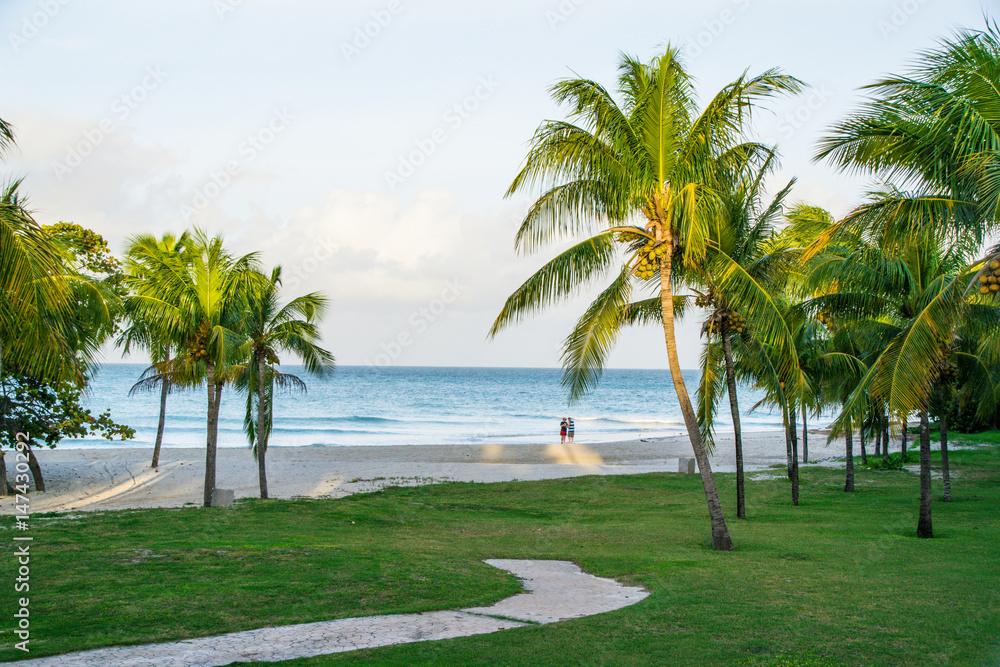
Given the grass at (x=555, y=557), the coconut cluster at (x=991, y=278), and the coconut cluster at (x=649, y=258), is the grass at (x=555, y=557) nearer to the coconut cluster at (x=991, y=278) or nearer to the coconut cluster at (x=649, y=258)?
the coconut cluster at (x=991, y=278)

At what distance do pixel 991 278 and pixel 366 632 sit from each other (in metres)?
6.86

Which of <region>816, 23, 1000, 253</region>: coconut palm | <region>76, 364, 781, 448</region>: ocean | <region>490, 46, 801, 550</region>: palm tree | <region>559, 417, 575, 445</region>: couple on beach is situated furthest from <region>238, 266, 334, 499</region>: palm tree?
<region>559, 417, 575, 445</region>: couple on beach

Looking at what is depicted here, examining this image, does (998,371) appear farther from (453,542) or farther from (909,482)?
(453,542)

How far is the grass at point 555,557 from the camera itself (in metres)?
5.54

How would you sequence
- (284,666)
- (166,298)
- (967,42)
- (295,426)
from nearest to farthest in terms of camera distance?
(284,666) → (967,42) → (166,298) → (295,426)

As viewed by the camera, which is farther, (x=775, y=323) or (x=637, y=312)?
(x=637, y=312)

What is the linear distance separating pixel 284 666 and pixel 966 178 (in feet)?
28.7

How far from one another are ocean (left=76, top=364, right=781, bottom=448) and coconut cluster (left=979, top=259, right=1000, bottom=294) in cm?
2252

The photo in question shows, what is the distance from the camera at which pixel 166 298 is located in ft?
49.8

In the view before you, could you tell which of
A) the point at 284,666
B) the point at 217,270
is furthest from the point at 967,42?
the point at 217,270

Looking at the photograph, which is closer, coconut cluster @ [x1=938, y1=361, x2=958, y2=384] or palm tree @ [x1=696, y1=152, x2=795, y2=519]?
palm tree @ [x1=696, y1=152, x2=795, y2=519]

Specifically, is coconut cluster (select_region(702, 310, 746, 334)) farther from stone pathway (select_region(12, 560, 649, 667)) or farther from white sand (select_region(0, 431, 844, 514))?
white sand (select_region(0, 431, 844, 514))

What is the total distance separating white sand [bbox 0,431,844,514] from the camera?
20.2 metres

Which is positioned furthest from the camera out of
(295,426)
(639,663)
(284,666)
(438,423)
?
(438,423)
